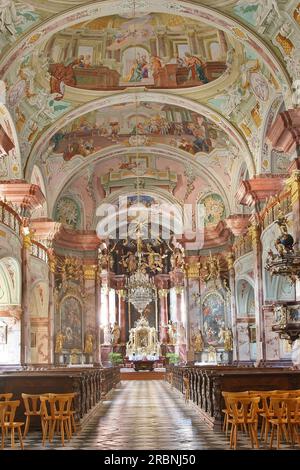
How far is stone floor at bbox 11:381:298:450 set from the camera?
417 inches

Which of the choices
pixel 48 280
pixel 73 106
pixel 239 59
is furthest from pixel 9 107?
pixel 48 280

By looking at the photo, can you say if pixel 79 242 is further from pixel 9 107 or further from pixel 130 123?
pixel 9 107

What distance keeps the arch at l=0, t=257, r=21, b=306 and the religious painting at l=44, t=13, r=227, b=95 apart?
599 centimetres

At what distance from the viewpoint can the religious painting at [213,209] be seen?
33000mm

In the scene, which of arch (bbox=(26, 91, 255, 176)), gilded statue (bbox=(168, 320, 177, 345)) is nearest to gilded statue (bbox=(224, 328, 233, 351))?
gilded statue (bbox=(168, 320, 177, 345))

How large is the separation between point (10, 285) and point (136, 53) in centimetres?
837

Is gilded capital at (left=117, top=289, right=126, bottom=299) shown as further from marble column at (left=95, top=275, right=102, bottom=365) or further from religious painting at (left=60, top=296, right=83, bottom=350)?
religious painting at (left=60, top=296, right=83, bottom=350)

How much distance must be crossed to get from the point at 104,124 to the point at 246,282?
847 cm

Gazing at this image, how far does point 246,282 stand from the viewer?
2936cm

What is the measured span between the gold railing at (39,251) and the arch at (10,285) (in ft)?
12.5

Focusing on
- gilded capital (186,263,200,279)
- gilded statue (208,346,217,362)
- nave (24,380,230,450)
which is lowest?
nave (24,380,230,450)

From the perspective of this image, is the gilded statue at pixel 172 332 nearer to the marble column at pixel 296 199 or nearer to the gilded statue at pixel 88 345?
the gilded statue at pixel 88 345

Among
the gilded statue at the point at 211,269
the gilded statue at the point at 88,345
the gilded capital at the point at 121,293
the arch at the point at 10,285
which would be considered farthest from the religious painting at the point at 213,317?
the arch at the point at 10,285

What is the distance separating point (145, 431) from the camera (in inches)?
480
